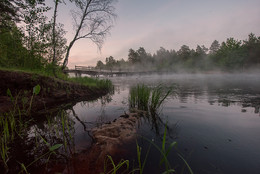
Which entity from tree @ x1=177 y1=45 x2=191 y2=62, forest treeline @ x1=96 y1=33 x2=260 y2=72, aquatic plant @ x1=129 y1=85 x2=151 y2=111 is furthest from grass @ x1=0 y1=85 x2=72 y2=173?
tree @ x1=177 y1=45 x2=191 y2=62

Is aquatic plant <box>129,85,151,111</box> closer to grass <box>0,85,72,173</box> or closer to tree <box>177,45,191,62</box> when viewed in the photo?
grass <box>0,85,72,173</box>

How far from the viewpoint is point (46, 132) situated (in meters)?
2.87

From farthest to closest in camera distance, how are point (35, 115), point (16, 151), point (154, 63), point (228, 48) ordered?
1. point (154, 63)
2. point (228, 48)
3. point (35, 115)
4. point (16, 151)

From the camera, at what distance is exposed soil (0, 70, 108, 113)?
15.3ft

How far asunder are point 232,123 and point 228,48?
2679 inches

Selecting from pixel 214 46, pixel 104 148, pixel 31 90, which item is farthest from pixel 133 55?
pixel 104 148

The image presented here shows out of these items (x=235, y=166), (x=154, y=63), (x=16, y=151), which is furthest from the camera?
(x=154, y=63)

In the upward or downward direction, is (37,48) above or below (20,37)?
below

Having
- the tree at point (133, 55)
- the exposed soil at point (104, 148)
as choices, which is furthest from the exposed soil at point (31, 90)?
the tree at point (133, 55)

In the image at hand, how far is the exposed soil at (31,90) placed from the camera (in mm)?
4652

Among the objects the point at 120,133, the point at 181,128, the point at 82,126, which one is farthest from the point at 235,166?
the point at 82,126

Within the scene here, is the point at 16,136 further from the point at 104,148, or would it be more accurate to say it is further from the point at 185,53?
Result: the point at 185,53

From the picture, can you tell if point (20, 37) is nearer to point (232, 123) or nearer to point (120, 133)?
point (120, 133)

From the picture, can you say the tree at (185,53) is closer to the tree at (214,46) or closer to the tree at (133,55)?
the tree at (214,46)
